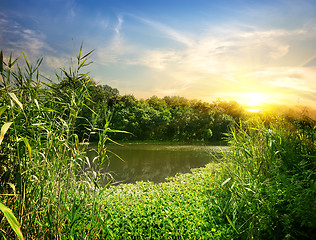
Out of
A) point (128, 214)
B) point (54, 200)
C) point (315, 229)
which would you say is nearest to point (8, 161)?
point (54, 200)

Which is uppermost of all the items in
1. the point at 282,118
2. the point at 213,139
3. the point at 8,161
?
the point at 282,118

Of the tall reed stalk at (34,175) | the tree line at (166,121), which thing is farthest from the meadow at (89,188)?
the tree line at (166,121)

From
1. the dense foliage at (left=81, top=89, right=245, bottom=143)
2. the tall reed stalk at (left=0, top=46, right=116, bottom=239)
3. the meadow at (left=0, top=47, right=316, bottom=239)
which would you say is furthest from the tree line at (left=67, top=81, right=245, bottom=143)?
the tall reed stalk at (left=0, top=46, right=116, bottom=239)

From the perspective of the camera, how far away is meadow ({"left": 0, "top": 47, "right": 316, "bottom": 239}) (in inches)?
77.5

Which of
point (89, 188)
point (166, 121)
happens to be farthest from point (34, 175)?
point (166, 121)

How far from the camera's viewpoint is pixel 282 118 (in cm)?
374

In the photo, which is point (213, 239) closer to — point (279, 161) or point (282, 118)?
point (279, 161)

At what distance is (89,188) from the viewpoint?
2270 mm

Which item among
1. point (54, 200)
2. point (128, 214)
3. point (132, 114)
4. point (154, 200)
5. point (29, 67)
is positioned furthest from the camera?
point (132, 114)

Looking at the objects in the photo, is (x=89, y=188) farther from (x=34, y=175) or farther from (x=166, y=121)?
(x=166, y=121)

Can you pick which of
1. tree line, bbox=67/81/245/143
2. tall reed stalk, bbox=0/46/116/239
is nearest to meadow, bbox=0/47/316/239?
tall reed stalk, bbox=0/46/116/239

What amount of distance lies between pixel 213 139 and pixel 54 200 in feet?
80.4

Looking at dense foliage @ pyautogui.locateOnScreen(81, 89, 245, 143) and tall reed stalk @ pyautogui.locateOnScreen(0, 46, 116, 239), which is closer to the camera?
tall reed stalk @ pyautogui.locateOnScreen(0, 46, 116, 239)

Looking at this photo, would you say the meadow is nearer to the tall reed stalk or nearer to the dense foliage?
the tall reed stalk
